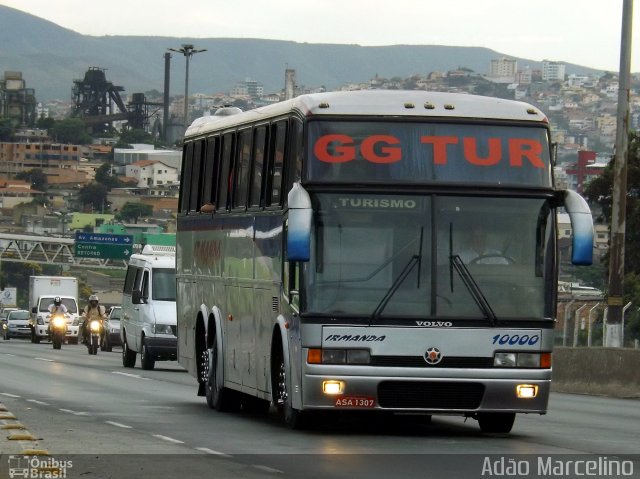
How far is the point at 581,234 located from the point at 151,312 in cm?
2088

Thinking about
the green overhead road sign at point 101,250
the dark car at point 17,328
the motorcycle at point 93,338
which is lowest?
the dark car at point 17,328

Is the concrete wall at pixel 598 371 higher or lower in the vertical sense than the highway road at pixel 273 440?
lower

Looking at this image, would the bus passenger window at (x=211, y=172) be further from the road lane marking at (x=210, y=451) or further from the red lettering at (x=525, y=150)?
the road lane marking at (x=210, y=451)

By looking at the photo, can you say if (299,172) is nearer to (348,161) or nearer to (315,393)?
(348,161)

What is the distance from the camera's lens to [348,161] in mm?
16750


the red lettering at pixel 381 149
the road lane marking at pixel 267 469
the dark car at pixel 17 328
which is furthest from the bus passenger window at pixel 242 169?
the dark car at pixel 17 328

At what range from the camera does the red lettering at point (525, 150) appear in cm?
1694

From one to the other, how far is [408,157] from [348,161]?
549 millimetres

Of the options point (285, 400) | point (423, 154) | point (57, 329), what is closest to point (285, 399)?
point (285, 400)

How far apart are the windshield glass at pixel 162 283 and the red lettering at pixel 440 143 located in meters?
20.2

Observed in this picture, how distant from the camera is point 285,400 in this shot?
17453mm

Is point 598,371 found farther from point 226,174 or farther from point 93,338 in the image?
point 93,338

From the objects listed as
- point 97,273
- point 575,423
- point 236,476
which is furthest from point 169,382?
point 97,273

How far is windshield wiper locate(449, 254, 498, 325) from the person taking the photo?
1644cm
